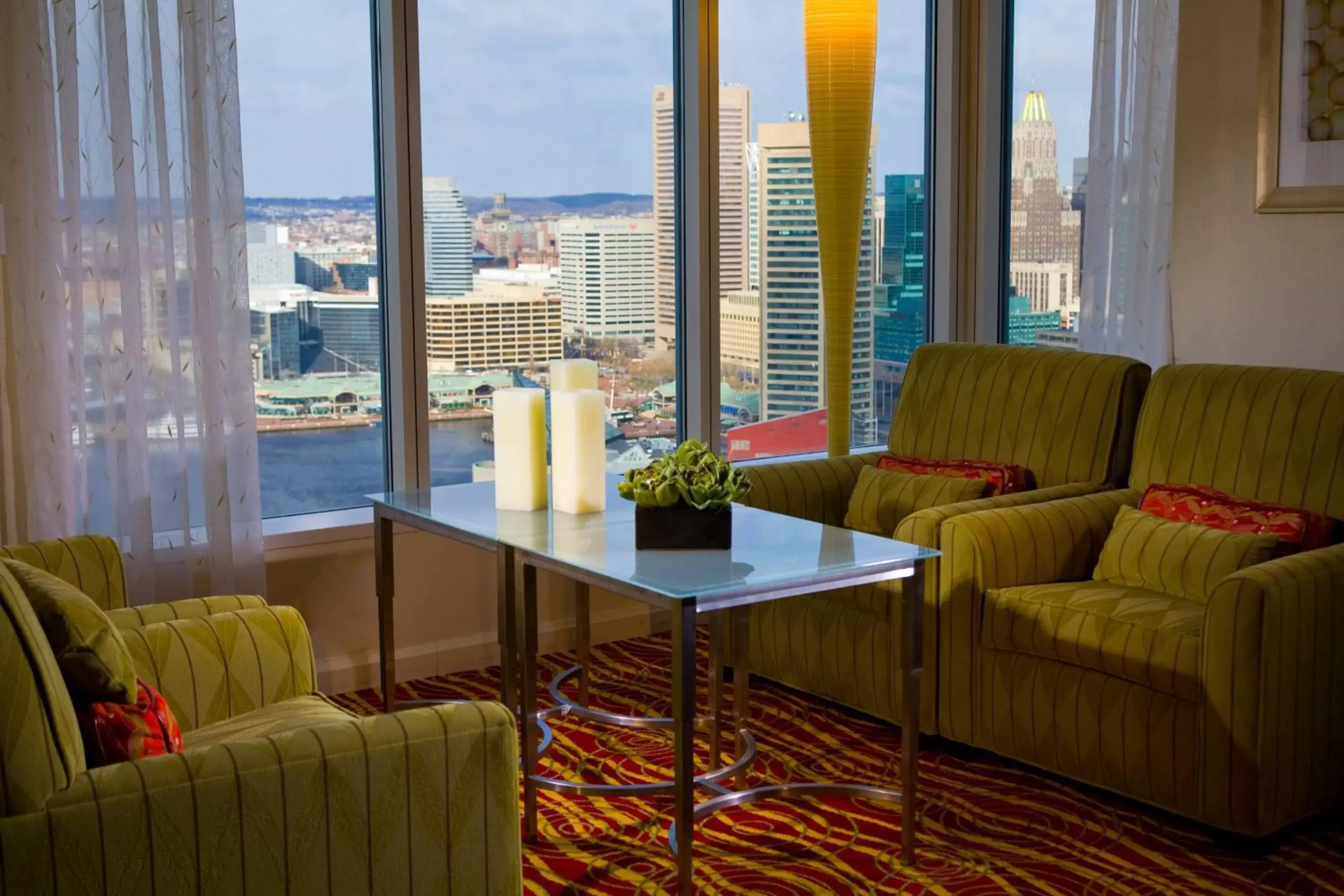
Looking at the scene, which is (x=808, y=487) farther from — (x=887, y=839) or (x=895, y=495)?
(x=887, y=839)

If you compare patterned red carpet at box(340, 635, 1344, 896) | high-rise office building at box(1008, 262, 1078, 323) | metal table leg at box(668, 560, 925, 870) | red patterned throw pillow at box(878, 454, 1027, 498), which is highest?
high-rise office building at box(1008, 262, 1078, 323)

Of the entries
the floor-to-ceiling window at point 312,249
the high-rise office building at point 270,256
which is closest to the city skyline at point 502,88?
the floor-to-ceiling window at point 312,249

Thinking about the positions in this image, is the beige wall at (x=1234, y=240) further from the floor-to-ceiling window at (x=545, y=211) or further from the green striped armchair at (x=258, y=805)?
the green striped armchair at (x=258, y=805)

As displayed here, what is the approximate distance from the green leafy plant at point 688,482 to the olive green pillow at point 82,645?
110 centimetres

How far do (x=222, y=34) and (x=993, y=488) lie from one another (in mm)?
2390

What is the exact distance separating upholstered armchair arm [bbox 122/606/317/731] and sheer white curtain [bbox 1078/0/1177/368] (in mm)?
3033

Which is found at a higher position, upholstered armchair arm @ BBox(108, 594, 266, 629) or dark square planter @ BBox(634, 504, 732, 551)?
dark square planter @ BBox(634, 504, 732, 551)

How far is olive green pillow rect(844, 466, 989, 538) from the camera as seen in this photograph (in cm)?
398

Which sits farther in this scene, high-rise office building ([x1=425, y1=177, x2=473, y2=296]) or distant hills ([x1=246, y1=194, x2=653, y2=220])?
high-rise office building ([x1=425, y1=177, x2=473, y2=296])

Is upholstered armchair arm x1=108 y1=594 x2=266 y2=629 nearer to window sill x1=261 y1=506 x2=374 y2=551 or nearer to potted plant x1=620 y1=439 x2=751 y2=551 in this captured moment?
potted plant x1=620 y1=439 x2=751 y2=551

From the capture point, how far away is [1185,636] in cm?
308

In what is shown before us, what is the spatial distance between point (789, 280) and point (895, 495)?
1.30 m

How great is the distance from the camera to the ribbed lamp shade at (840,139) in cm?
429

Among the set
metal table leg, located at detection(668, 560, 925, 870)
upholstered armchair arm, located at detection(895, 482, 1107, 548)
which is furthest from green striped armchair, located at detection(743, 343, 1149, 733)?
metal table leg, located at detection(668, 560, 925, 870)
